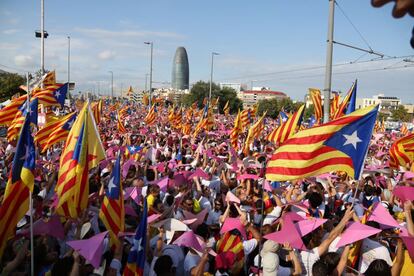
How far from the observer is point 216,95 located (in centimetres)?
7725

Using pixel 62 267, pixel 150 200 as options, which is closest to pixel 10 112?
pixel 150 200

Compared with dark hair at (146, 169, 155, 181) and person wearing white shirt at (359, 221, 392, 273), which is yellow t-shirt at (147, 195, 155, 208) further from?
person wearing white shirt at (359, 221, 392, 273)

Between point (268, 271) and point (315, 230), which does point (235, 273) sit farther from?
point (315, 230)

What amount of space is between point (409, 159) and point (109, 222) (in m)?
6.32

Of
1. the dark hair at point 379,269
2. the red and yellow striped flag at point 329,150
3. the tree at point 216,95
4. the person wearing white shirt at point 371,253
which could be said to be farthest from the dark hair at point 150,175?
the tree at point 216,95

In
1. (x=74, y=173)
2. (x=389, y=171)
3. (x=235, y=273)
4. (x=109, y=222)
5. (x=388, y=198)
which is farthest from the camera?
(x=389, y=171)

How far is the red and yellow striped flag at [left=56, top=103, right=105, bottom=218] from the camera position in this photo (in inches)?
214

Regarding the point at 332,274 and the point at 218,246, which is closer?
the point at 332,274

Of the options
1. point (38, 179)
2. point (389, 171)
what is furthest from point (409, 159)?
point (38, 179)

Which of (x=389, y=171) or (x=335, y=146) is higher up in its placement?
(x=335, y=146)

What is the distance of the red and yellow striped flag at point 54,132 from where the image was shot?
987 cm

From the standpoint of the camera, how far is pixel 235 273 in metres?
4.71

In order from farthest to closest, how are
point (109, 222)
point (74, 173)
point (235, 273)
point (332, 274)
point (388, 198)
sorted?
1. point (388, 198)
2. point (74, 173)
3. point (109, 222)
4. point (235, 273)
5. point (332, 274)

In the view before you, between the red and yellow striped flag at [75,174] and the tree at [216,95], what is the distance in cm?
7036
